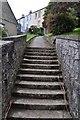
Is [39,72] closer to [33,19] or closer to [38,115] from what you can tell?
[38,115]

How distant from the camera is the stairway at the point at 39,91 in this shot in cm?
495

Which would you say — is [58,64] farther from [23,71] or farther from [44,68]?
[23,71]

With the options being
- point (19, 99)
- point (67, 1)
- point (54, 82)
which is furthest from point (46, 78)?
point (67, 1)

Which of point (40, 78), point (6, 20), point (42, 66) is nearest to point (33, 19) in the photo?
point (6, 20)

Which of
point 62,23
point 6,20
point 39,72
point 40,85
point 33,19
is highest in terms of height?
point 33,19

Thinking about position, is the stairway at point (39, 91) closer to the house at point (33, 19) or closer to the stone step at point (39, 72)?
the stone step at point (39, 72)

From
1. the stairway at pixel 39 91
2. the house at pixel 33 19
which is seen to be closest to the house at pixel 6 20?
the stairway at pixel 39 91

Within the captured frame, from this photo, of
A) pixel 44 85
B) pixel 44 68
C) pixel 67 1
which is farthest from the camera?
pixel 67 1

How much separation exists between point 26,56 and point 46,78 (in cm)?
189

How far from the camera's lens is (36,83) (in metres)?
6.18

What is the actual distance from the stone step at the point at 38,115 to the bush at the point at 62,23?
25.2ft

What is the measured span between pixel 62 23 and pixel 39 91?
7017mm

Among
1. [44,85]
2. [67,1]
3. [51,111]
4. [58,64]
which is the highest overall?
[67,1]

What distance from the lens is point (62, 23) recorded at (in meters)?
12.0
